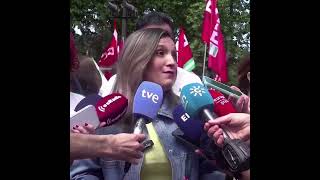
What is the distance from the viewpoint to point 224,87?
243cm

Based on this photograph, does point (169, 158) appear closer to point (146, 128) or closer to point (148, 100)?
point (146, 128)

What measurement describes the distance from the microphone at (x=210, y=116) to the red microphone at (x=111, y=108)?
0.27m

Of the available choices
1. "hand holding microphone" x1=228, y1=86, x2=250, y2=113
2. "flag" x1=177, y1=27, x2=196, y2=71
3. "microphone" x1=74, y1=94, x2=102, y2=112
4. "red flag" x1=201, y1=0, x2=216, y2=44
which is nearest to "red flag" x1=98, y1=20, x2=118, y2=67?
"microphone" x1=74, y1=94, x2=102, y2=112

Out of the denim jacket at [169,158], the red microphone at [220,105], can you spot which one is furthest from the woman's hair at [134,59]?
the red microphone at [220,105]

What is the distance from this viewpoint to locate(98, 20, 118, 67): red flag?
237cm

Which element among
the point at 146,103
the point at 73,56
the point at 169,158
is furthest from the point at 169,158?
the point at 73,56

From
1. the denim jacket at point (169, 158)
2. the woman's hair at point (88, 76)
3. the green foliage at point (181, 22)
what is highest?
the green foliage at point (181, 22)

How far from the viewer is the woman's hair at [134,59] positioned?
2.34m

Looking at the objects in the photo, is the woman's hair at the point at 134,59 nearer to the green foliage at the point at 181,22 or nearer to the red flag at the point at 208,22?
the green foliage at the point at 181,22

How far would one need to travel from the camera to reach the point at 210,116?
2311mm
